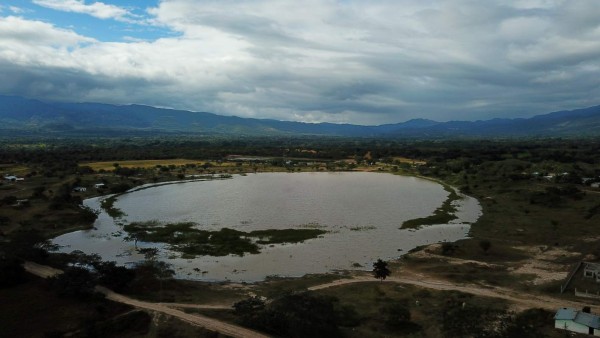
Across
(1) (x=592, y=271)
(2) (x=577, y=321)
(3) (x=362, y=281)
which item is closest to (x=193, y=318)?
(3) (x=362, y=281)

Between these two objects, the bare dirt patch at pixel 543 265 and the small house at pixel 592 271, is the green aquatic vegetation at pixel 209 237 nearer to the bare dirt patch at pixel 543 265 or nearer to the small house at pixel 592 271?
the bare dirt patch at pixel 543 265

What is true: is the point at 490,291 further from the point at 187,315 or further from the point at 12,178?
the point at 12,178

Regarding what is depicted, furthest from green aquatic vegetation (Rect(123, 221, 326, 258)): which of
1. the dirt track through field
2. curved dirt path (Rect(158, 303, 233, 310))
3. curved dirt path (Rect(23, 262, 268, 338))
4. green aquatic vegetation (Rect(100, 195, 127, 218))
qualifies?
curved dirt path (Rect(158, 303, 233, 310))

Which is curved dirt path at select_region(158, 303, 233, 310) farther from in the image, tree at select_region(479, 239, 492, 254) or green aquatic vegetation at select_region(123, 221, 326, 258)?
tree at select_region(479, 239, 492, 254)

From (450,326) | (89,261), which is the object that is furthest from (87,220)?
(450,326)

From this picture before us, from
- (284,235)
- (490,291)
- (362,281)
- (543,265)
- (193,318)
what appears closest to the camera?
(193,318)

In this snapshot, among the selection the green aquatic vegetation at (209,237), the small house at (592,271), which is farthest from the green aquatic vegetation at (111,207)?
the small house at (592,271)
